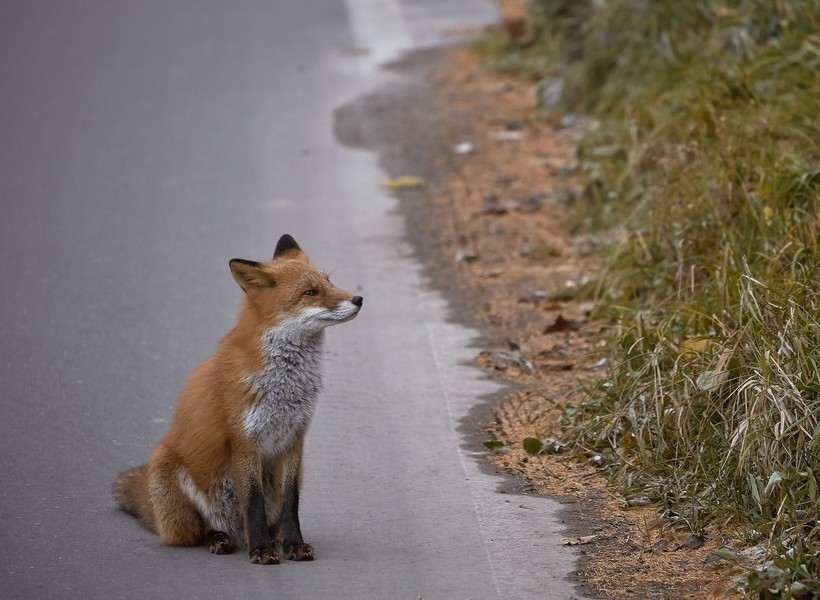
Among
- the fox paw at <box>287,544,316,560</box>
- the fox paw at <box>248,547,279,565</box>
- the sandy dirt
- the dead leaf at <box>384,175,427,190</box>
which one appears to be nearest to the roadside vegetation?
the sandy dirt

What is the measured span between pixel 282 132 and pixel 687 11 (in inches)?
148

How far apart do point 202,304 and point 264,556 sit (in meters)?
3.49

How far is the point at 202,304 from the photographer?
27.0 ft

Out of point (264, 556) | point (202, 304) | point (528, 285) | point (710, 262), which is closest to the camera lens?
point (264, 556)

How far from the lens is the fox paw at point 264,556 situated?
498cm

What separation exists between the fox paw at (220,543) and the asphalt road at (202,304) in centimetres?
7

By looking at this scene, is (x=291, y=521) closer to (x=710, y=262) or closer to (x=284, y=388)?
(x=284, y=388)

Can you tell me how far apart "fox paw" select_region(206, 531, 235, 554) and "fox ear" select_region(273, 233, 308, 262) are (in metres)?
1.20

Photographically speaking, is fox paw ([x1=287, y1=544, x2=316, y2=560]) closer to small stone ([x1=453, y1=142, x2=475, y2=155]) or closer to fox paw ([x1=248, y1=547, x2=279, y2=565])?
fox paw ([x1=248, y1=547, x2=279, y2=565])

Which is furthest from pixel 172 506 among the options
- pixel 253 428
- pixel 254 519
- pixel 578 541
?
pixel 578 541

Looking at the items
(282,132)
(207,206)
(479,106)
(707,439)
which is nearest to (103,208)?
(207,206)

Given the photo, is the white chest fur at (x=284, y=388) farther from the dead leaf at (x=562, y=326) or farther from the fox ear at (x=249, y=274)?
the dead leaf at (x=562, y=326)

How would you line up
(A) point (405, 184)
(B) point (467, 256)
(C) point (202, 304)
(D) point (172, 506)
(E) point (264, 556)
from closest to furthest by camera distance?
(E) point (264, 556) → (D) point (172, 506) → (C) point (202, 304) → (B) point (467, 256) → (A) point (405, 184)

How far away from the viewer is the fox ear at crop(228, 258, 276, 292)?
203 inches
